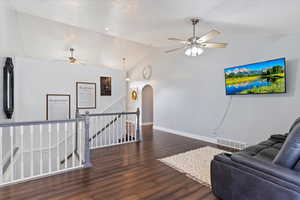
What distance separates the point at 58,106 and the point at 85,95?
0.86m

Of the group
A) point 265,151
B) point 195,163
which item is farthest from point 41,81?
point 265,151

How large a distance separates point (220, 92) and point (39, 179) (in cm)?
473

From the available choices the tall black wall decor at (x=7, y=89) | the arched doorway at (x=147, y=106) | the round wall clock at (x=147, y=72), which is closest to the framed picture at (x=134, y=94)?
the arched doorway at (x=147, y=106)

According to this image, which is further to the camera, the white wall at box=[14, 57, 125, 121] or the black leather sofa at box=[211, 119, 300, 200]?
the white wall at box=[14, 57, 125, 121]

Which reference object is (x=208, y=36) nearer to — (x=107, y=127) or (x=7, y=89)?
(x=107, y=127)

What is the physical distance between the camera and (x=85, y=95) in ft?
17.1

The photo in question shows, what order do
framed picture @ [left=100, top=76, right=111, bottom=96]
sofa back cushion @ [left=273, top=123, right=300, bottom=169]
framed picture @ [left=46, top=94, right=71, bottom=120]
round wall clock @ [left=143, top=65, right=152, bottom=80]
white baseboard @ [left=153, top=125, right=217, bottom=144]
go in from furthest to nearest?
round wall clock @ [left=143, top=65, right=152, bottom=80], framed picture @ [left=100, top=76, right=111, bottom=96], white baseboard @ [left=153, top=125, right=217, bottom=144], framed picture @ [left=46, top=94, right=71, bottom=120], sofa back cushion @ [left=273, top=123, right=300, bottom=169]

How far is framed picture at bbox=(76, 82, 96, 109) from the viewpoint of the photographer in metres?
5.10

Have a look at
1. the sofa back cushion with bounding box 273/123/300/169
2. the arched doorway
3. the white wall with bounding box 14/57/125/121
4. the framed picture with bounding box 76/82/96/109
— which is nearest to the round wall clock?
the arched doorway

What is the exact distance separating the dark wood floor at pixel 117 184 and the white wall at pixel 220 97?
243 centimetres

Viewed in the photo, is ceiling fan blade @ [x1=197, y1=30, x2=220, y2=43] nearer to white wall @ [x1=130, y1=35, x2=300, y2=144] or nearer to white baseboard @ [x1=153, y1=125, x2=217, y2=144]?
white wall @ [x1=130, y1=35, x2=300, y2=144]

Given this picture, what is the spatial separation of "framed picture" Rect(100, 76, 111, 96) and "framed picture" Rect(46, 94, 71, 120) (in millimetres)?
1127

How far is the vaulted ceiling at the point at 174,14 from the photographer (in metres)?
2.68

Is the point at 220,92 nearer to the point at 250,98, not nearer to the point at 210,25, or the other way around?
the point at 250,98
